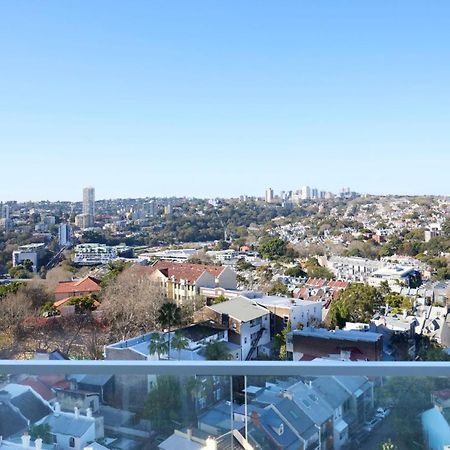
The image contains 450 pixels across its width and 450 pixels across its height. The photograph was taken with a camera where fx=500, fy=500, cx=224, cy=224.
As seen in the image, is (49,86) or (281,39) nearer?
(281,39)

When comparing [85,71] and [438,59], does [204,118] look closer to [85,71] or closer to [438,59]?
[85,71]

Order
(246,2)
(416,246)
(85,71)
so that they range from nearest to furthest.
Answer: (246,2), (85,71), (416,246)

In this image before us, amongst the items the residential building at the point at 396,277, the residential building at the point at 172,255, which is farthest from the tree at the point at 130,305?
the residential building at the point at 396,277

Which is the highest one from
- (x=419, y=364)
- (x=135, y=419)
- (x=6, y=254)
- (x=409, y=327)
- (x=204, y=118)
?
(x=204, y=118)

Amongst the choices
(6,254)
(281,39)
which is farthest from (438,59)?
(6,254)

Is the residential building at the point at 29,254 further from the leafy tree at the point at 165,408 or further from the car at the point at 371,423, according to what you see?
the car at the point at 371,423

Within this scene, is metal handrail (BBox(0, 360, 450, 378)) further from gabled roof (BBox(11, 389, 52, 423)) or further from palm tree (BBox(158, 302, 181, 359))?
palm tree (BBox(158, 302, 181, 359))
